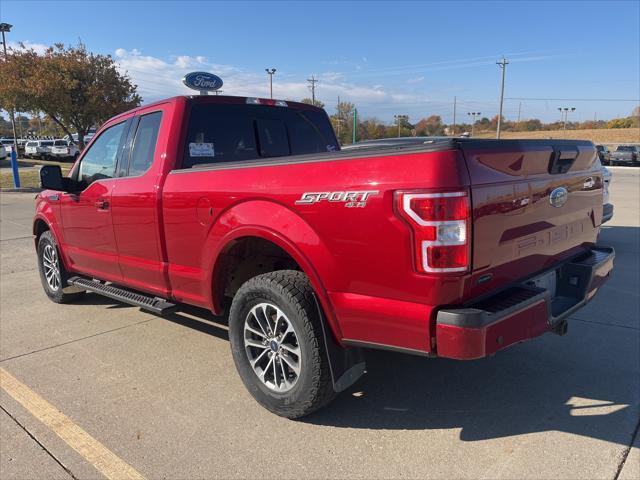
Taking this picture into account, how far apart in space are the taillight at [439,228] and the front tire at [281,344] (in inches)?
33.4

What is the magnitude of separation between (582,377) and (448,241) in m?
2.10

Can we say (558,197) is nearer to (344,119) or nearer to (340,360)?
(340,360)

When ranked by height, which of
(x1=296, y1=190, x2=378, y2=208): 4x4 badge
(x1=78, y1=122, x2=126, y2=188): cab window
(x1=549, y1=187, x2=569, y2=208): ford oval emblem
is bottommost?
(x1=549, y1=187, x2=569, y2=208): ford oval emblem

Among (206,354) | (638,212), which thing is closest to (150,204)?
(206,354)

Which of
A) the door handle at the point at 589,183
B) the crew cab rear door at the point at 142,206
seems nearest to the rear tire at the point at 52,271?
the crew cab rear door at the point at 142,206

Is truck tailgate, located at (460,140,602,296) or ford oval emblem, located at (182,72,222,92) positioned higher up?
ford oval emblem, located at (182,72,222,92)

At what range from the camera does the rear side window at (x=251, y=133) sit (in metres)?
4.09

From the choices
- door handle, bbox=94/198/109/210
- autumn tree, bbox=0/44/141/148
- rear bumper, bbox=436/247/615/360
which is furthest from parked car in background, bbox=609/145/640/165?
door handle, bbox=94/198/109/210

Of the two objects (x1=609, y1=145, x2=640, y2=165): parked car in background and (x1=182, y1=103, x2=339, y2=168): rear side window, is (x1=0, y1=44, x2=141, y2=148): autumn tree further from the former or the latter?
(x1=609, y1=145, x2=640, y2=165): parked car in background

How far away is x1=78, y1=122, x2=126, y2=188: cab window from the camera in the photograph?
470cm

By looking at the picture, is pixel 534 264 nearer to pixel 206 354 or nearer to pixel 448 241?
pixel 448 241

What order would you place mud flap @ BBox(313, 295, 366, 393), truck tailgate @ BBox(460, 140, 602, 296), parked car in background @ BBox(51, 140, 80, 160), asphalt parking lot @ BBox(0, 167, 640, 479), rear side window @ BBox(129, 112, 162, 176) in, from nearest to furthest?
truck tailgate @ BBox(460, 140, 602, 296) < asphalt parking lot @ BBox(0, 167, 640, 479) < mud flap @ BBox(313, 295, 366, 393) < rear side window @ BBox(129, 112, 162, 176) < parked car in background @ BBox(51, 140, 80, 160)

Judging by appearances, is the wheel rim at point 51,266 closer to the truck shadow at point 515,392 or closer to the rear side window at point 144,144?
the rear side window at point 144,144

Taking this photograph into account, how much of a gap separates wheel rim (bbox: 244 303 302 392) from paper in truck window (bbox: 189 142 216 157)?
1478 millimetres
